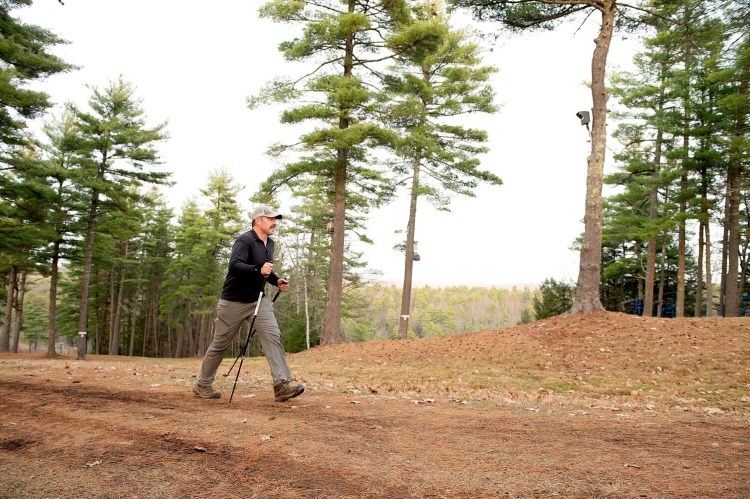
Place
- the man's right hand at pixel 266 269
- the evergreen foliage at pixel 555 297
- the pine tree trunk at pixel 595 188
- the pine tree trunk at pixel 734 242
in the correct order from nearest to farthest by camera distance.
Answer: the man's right hand at pixel 266 269
the pine tree trunk at pixel 595 188
the pine tree trunk at pixel 734 242
the evergreen foliage at pixel 555 297

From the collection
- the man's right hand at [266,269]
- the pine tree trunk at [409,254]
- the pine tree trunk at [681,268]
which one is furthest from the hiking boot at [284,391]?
the pine tree trunk at [681,268]

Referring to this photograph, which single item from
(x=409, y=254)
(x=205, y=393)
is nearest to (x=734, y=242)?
(x=409, y=254)

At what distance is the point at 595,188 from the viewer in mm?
11883

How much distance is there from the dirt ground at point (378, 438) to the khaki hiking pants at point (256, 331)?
1.41 ft

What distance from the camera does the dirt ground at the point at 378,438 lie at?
2.97 metres

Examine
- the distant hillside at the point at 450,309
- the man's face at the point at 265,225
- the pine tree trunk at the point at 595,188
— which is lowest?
the distant hillside at the point at 450,309

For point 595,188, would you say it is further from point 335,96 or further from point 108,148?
point 108,148

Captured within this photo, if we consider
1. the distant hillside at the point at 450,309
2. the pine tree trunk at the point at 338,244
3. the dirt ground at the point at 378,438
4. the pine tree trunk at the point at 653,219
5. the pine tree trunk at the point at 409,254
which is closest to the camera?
the dirt ground at the point at 378,438

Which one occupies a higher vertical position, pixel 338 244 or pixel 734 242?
pixel 734 242

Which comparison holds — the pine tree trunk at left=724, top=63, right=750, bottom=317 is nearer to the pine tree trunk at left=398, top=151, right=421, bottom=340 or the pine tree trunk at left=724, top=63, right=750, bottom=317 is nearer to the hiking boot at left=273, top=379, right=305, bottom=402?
the pine tree trunk at left=398, top=151, right=421, bottom=340

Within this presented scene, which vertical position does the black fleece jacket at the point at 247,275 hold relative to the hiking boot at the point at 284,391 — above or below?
above

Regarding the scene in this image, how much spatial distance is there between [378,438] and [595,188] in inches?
391

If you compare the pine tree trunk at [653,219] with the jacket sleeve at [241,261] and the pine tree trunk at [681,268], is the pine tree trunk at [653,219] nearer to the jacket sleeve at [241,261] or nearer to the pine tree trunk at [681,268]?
the pine tree trunk at [681,268]

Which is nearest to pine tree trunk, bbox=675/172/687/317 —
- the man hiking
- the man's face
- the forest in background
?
the forest in background
